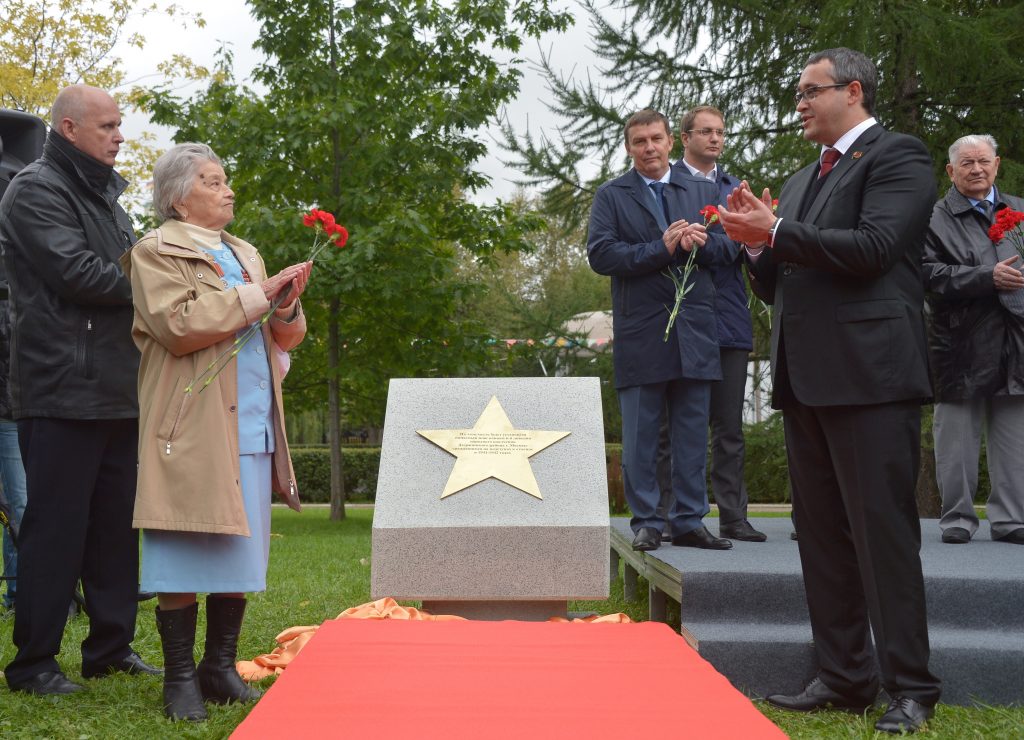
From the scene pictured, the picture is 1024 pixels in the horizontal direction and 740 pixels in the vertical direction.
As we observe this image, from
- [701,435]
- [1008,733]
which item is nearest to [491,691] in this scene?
[1008,733]

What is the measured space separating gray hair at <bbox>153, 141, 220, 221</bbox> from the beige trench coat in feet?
0.37

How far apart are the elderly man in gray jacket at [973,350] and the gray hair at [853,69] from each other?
1.96 metres

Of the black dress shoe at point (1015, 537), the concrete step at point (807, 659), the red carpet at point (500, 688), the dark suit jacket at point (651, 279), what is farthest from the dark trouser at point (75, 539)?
the black dress shoe at point (1015, 537)

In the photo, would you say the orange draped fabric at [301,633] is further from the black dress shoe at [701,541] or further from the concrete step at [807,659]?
the concrete step at [807,659]

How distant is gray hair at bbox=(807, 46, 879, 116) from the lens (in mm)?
3543

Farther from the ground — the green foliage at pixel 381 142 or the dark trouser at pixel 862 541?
the green foliage at pixel 381 142

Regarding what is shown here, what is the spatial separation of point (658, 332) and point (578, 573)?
131cm

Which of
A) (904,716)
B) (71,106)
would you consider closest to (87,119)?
(71,106)

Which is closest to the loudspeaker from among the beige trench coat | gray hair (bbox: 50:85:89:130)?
gray hair (bbox: 50:85:89:130)

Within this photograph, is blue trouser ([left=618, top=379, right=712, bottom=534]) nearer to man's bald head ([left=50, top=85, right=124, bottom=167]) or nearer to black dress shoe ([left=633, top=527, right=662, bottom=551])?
black dress shoe ([left=633, top=527, right=662, bottom=551])

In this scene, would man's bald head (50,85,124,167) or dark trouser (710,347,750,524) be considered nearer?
man's bald head (50,85,124,167)

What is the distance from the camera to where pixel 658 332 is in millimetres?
5172

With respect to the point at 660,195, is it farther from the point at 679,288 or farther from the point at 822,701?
the point at 822,701

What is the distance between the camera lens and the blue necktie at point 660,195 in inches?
214
